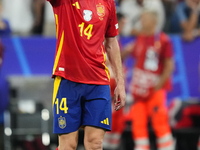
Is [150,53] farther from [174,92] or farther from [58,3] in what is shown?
[58,3]

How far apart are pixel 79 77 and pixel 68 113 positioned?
308 mm

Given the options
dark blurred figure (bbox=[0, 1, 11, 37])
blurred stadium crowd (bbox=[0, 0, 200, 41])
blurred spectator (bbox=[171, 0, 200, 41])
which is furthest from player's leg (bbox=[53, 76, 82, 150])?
blurred spectator (bbox=[171, 0, 200, 41])

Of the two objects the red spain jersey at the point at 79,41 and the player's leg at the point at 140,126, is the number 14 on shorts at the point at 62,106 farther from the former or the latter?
the player's leg at the point at 140,126

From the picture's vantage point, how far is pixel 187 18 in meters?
7.25

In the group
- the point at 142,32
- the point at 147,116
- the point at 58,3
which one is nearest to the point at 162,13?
the point at 142,32

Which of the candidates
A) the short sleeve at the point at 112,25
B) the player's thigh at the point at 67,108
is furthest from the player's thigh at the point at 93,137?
the short sleeve at the point at 112,25

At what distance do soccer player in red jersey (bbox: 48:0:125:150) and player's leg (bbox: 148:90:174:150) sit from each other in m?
3.28

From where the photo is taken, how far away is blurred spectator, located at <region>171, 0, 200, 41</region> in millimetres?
7082

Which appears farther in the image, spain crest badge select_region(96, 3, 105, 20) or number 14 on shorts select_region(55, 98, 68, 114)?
spain crest badge select_region(96, 3, 105, 20)

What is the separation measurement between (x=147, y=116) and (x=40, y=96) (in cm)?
204

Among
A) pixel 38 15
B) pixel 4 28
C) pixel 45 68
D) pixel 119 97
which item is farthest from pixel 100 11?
pixel 38 15

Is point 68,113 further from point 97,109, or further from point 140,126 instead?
point 140,126

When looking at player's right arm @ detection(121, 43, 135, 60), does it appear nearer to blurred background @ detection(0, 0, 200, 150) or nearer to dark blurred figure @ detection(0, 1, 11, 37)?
blurred background @ detection(0, 0, 200, 150)

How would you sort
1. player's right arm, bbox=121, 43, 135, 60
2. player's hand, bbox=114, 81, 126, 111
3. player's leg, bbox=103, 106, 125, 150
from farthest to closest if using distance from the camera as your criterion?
player's right arm, bbox=121, 43, 135, 60, player's leg, bbox=103, 106, 125, 150, player's hand, bbox=114, 81, 126, 111
